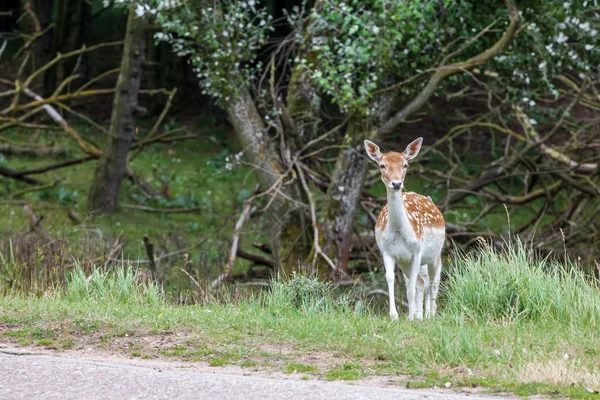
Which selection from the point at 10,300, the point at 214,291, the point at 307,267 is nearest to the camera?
the point at 10,300

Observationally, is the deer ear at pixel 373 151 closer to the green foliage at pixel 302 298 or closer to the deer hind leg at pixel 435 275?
the green foliage at pixel 302 298

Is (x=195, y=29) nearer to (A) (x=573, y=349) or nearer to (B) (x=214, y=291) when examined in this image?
(B) (x=214, y=291)

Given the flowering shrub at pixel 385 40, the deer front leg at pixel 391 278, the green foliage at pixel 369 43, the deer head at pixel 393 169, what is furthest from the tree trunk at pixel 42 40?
the deer head at pixel 393 169

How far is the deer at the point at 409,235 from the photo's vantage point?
9.85 m

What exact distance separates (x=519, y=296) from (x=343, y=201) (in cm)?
617

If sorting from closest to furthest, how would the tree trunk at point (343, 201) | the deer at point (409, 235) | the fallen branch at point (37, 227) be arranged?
the deer at point (409, 235), the fallen branch at point (37, 227), the tree trunk at point (343, 201)

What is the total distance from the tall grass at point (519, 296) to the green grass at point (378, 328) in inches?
0.4

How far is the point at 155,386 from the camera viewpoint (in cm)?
661

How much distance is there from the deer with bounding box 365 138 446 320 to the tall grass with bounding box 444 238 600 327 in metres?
0.56

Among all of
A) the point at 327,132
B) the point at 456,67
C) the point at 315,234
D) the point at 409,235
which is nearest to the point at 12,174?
the point at 327,132

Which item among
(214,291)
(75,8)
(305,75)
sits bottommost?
(214,291)

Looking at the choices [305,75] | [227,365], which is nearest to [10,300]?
[227,365]

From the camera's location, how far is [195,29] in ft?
47.9

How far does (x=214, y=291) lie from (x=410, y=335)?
14.8 ft
